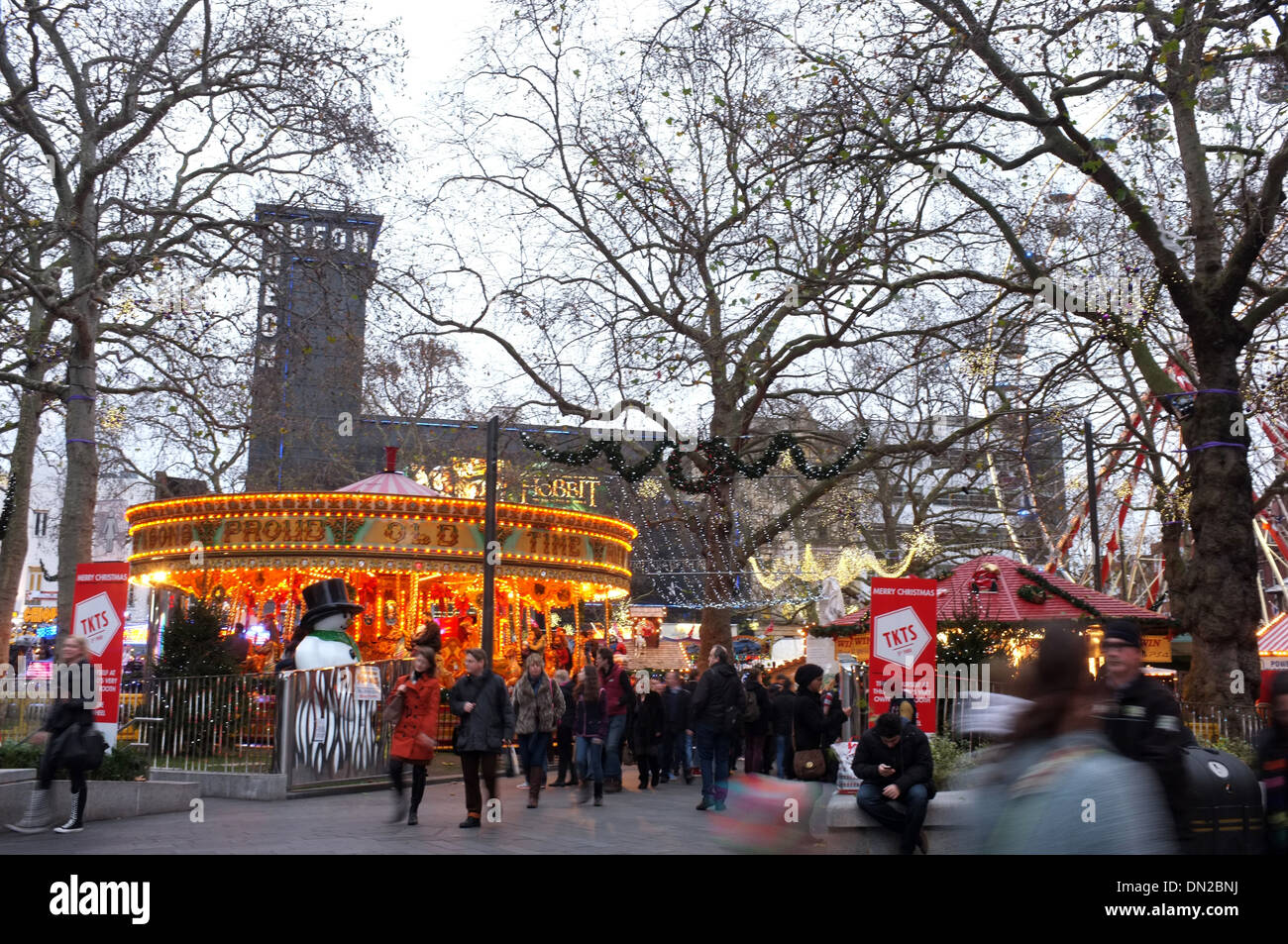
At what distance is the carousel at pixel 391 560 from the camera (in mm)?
19859

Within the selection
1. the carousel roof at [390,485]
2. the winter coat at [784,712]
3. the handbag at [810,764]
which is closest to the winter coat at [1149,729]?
the handbag at [810,764]

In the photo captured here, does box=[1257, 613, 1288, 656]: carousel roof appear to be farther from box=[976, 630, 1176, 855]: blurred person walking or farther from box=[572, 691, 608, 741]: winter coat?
box=[976, 630, 1176, 855]: blurred person walking

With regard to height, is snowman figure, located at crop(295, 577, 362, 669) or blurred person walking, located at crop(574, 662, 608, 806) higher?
snowman figure, located at crop(295, 577, 362, 669)

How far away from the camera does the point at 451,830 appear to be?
1074 centimetres

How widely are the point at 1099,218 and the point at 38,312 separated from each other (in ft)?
65.5

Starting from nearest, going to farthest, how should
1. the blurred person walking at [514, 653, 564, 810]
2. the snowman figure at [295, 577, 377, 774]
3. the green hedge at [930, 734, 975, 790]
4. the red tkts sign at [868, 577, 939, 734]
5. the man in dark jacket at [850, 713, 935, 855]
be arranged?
the man in dark jacket at [850, 713, 935, 855], the green hedge at [930, 734, 975, 790], the red tkts sign at [868, 577, 939, 734], the blurred person walking at [514, 653, 564, 810], the snowman figure at [295, 577, 377, 774]

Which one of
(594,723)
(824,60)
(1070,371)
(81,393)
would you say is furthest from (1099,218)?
(81,393)

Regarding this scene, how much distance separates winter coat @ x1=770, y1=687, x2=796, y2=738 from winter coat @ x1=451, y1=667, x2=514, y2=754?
13.6 feet

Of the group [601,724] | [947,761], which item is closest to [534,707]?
[601,724]

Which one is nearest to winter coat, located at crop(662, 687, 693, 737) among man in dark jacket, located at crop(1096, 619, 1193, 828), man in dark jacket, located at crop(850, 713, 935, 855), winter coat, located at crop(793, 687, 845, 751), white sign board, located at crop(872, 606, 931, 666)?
winter coat, located at crop(793, 687, 845, 751)

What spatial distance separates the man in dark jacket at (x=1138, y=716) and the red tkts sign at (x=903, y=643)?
478 centimetres

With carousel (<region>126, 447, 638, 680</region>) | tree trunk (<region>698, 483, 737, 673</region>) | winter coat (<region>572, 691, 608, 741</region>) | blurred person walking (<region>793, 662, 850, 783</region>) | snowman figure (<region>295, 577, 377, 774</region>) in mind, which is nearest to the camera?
blurred person walking (<region>793, 662, 850, 783</region>)

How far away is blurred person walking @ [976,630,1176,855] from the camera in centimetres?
347

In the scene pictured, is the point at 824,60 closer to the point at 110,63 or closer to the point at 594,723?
the point at 594,723
